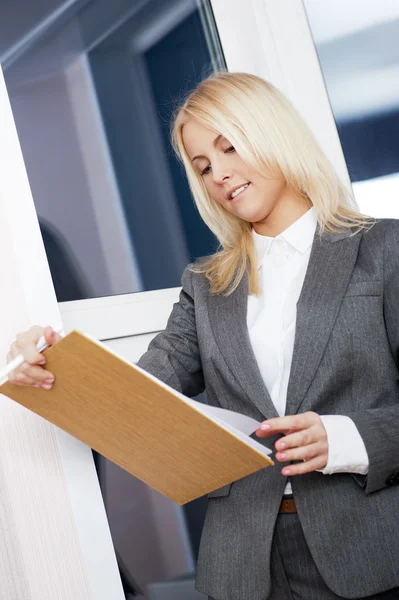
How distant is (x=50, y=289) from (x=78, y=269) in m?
0.29

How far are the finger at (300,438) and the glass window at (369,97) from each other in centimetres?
112

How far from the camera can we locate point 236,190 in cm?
146

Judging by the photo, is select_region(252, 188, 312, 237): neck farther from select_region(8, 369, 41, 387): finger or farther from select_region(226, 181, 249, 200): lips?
select_region(8, 369, 41, 387): finger

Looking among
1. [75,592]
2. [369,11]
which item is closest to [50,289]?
[75,592]

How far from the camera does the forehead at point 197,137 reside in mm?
1471

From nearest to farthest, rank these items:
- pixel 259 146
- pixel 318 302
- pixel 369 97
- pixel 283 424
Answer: pixel 283 424
pixel 318 302
pixel 259 146
pixel 369 97

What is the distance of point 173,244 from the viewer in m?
1.89

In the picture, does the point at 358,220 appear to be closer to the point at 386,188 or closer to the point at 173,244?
the point at 173,244

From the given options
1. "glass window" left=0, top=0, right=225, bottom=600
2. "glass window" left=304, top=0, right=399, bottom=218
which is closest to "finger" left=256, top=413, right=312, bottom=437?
"glass window" left=0, top=0, right=225, bottom=600

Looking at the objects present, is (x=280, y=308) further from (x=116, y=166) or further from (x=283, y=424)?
(x=116, y=166)

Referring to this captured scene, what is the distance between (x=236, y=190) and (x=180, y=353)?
0.34 metres

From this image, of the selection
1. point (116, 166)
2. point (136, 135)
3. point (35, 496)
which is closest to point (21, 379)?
point (35, 496)

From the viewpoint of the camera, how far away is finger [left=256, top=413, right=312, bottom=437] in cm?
107

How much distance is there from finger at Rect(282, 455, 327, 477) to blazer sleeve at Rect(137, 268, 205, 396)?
40 centimetres
